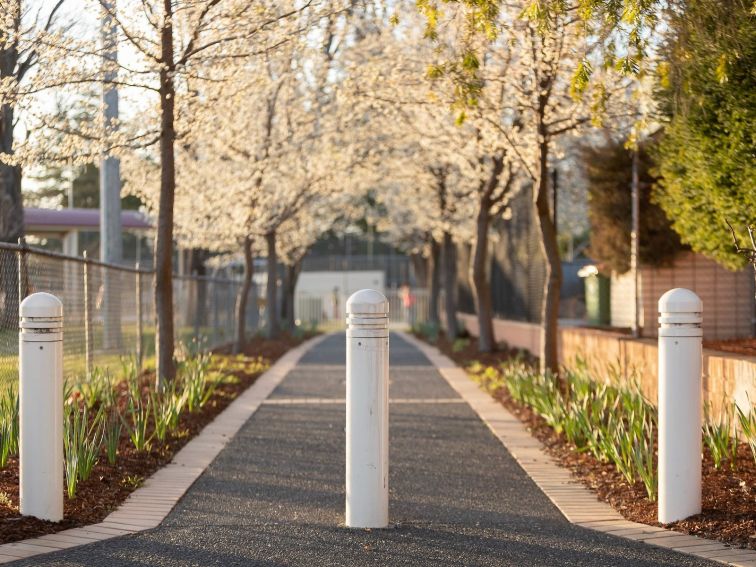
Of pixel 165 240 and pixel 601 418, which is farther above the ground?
pixel 165 240

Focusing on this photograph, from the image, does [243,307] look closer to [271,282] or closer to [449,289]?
[271,282]

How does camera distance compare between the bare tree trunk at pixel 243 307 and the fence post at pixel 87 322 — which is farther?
the bare tree trunk at pixel 243 307

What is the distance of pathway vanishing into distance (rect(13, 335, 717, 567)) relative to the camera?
5352mm

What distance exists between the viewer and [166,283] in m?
11.6

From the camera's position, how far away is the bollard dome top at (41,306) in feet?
19.5

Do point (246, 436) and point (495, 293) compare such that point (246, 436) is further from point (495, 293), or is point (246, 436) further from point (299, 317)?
point (299, 317)

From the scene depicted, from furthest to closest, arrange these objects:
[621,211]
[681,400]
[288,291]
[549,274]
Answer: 1. [288,291]
2. [621,211]
3. [549,274]
4. [681,400]

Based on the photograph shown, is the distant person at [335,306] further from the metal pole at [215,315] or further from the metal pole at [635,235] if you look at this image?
the metal pole at [635,235]

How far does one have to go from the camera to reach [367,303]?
19.4ft

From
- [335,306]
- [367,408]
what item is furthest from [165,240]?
[335,306]

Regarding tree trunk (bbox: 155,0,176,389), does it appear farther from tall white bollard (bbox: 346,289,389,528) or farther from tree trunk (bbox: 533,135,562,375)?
tall white bollard (bbox: 346,289,389,528)

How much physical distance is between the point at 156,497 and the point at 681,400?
10.7ft

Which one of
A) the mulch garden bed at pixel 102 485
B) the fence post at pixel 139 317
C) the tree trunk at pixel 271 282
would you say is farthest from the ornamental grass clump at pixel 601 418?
the tree trunk at pixel 271 282

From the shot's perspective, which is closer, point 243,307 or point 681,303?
point 681,303
